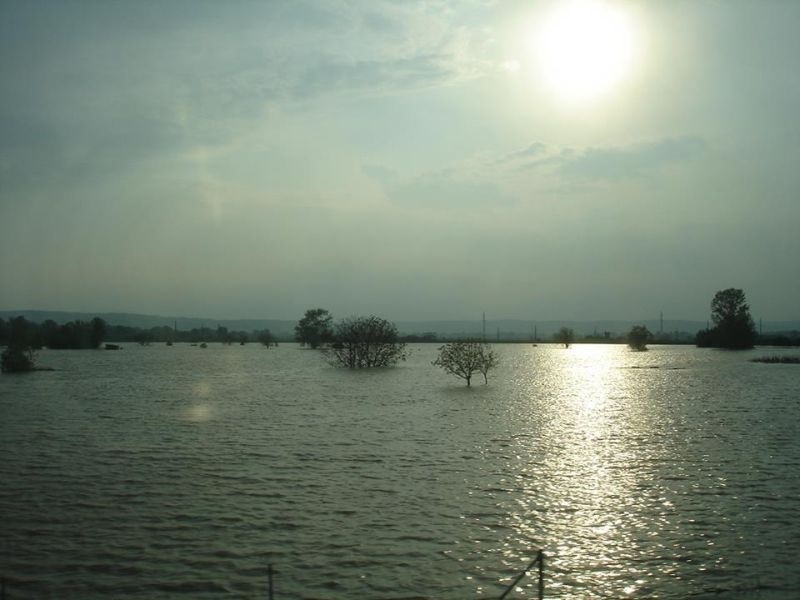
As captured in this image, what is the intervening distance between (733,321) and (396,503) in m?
167

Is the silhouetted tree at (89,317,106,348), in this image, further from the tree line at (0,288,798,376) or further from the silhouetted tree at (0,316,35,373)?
the silhouetted tree at (0,316,35,373)

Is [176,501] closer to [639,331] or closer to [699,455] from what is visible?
[699,455]

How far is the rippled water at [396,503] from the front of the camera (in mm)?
13352

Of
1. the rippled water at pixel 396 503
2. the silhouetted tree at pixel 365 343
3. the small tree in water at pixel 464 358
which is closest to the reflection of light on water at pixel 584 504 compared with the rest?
the rippled water at pixel 396 503

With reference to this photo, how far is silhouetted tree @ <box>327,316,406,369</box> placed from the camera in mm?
91875

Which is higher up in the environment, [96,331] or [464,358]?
[96,331]

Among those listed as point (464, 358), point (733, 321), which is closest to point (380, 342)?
point (464, 358)

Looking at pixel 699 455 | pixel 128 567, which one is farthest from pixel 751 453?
pixel 128 567

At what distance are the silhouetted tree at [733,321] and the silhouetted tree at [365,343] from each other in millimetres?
103700

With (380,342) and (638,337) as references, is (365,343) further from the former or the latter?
(638,337)

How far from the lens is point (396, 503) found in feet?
62.1

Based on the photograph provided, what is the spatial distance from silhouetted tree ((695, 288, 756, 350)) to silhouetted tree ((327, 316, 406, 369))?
103700 millimetres

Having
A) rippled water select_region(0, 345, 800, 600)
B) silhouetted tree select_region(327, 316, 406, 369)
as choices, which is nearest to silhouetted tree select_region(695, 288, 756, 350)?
silhouetted tree select_region(327, 316, 406, 369)

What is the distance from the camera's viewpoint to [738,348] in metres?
173
